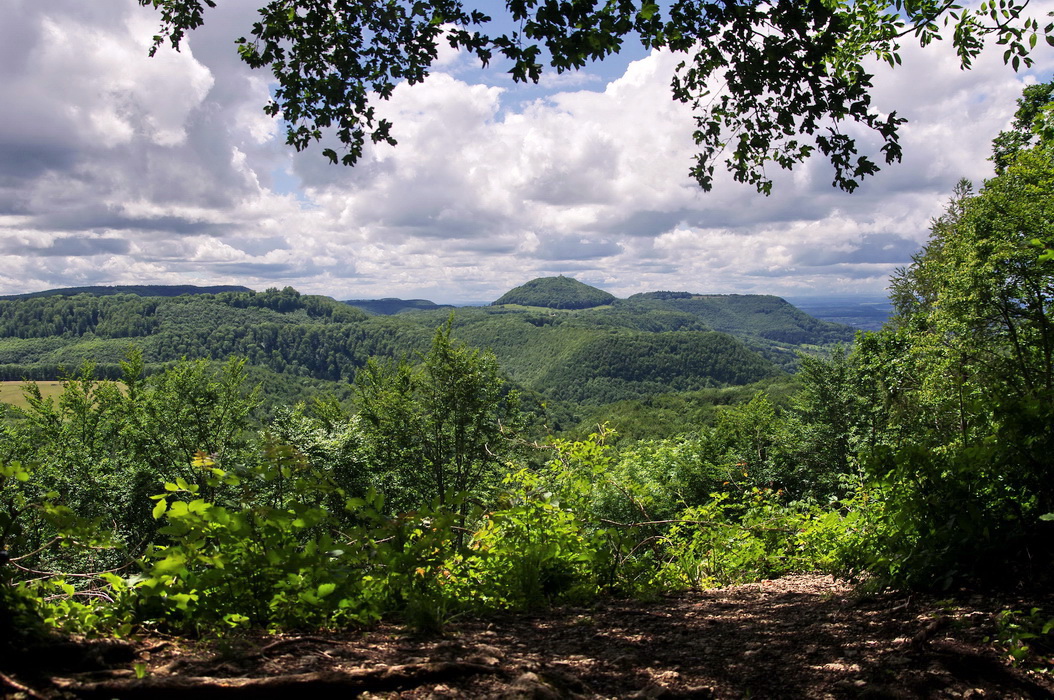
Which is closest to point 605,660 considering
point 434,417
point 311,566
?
point 311,566

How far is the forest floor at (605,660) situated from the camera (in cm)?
215

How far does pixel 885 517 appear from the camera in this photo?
4.06m

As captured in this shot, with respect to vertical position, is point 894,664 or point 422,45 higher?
point 422,45

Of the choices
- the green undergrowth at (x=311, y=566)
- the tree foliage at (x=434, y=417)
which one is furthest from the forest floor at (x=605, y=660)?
the tree foliage at (x=434, y=417)

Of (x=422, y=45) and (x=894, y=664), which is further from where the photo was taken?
(x=422, y=45)

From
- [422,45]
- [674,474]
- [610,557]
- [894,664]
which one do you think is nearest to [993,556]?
[894,664]

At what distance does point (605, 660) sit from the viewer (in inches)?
119

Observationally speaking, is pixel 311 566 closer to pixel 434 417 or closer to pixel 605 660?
pixel 605 660

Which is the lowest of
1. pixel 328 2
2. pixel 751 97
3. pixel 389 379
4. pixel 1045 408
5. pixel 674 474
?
pixel 674 474

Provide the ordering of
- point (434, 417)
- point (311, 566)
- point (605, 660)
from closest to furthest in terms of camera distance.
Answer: point (311, 566), point (605, 660), point (434, 417)

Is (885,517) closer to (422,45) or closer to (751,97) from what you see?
(751,97)

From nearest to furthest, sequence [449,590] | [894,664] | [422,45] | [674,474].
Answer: [894,664] → [449,590] → [422,45] → [674,474]

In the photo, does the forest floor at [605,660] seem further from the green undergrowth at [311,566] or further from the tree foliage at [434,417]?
the tree foliage at [434,417]

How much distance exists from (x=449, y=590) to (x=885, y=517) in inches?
125
